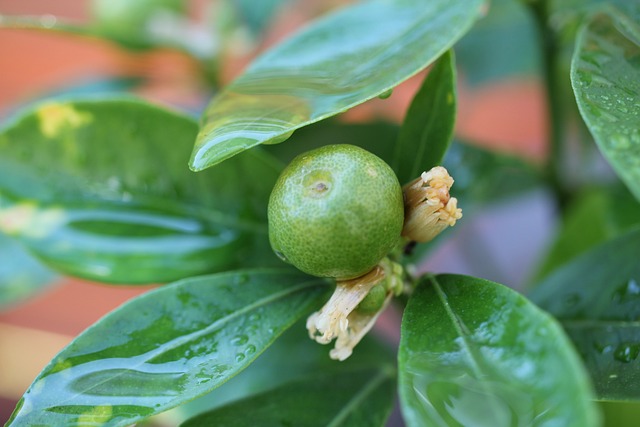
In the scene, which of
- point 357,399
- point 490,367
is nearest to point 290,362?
point 357,399

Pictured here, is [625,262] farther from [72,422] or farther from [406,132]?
[72,422]

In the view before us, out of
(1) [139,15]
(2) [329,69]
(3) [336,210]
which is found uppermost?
(1) [139,15]

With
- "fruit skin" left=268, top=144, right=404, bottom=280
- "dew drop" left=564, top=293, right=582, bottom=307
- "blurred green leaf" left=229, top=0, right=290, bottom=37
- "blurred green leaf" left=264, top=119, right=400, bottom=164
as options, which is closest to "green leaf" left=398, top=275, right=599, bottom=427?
"fruit skin" left=268, top=144, right=404, bottom=280

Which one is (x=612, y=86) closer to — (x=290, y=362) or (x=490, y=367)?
(x=490, y=367)

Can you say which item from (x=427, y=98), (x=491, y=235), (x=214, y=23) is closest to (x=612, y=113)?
(x=427, y=98)

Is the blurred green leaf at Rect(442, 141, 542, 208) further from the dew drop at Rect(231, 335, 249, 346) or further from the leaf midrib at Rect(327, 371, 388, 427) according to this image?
the dew drop at Rect(231, 335, 249, 346)
